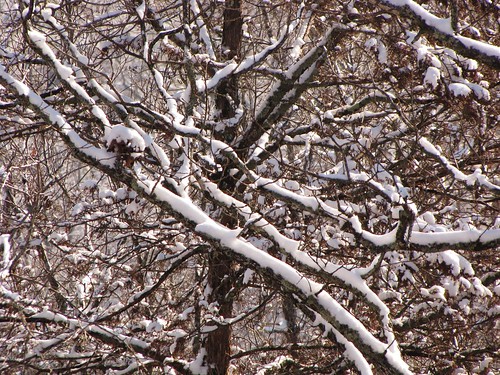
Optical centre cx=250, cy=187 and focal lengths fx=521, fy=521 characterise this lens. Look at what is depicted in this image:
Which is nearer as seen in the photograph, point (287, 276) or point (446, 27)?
point (446, 27)

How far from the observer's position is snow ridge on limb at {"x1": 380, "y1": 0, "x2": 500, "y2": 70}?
2494mm

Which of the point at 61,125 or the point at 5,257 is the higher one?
the point at 61,125

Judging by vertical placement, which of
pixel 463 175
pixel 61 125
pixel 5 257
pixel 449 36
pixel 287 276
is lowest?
pixel 287 276

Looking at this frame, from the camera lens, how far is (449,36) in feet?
8.30

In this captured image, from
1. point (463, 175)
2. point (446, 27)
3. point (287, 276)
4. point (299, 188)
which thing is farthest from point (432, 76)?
point (299, 188)

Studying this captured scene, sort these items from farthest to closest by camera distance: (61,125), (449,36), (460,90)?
(61,125) → (460,90) → (449,36)

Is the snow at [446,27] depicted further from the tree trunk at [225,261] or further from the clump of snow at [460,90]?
the tree trunk at [225,261]

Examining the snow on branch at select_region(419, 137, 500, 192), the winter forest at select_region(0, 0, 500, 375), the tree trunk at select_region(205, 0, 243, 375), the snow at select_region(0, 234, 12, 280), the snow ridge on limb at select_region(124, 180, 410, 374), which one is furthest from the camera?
the tree trunk at select_region(205, 0, 243, 375)

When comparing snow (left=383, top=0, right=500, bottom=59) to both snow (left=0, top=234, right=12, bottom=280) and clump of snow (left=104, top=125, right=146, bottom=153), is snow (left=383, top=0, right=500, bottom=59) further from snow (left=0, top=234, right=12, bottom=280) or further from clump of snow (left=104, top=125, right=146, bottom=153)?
snow (left=0, top=234, right=12, bottom=280)

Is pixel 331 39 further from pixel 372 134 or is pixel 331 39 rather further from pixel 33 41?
pixel 33 41

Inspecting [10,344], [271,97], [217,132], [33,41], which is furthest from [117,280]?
[33,41]

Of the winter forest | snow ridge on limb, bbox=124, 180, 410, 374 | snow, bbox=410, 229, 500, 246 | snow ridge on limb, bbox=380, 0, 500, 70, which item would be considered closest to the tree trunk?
the winter forest

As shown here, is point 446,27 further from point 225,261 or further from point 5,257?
point 5,257

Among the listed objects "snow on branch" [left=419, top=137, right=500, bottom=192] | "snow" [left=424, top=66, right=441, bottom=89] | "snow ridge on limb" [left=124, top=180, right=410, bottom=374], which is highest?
"snow" [left=424, top=66, right=441, bottom=89]
